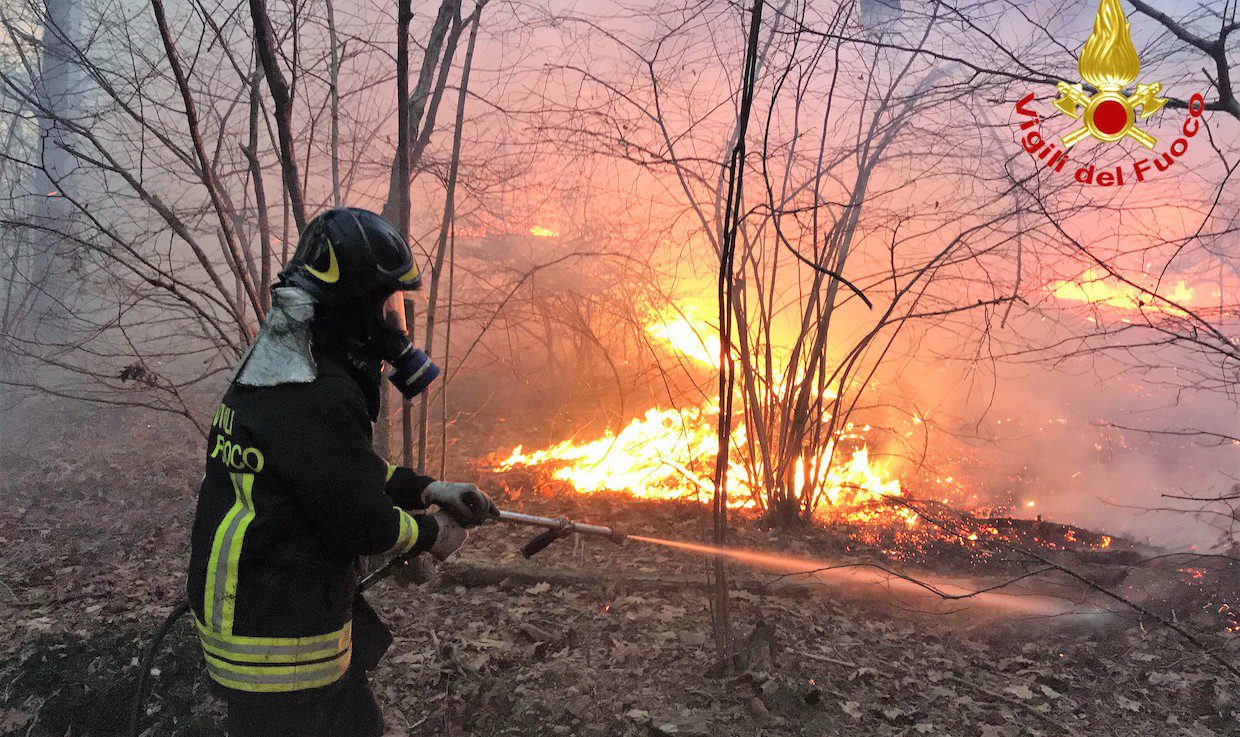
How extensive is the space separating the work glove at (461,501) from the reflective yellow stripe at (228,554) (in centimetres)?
78

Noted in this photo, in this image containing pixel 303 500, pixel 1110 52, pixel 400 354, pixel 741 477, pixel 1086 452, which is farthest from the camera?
pixel 1086 452

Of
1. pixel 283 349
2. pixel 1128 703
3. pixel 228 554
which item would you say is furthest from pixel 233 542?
pixel 1128 703

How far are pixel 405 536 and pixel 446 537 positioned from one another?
0.93 ft

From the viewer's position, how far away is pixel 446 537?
2619 millimetres

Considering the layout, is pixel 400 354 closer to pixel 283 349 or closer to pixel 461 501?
pixel 283 349

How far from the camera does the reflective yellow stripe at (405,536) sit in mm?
2332

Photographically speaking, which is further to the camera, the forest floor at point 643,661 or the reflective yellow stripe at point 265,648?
the forest floor at point 643,661

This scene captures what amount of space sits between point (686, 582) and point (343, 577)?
3157mm

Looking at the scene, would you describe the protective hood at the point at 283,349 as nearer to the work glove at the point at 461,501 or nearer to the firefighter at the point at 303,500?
the firefighter at the point at 303,500

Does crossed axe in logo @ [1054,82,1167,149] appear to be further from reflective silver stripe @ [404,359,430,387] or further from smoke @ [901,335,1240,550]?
smoke @ [901,335,1240,550]

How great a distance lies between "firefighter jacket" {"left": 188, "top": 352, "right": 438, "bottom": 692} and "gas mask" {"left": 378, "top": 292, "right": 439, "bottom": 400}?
0.28 metres

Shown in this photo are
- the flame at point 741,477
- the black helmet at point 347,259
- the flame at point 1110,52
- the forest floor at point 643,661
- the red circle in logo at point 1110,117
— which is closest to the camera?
the black helmet at point 347,259

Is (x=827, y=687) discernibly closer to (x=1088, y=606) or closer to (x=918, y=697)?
(x=918, y=697)

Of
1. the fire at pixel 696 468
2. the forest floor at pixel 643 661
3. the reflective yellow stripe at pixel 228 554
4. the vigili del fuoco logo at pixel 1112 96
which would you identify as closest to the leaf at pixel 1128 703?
the forest floor at pixel 643 661
